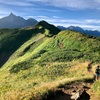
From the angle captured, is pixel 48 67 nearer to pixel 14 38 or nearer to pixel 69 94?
pixel 69 94

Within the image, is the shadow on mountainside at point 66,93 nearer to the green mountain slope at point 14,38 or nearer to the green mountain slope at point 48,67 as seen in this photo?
the green mountain slope at point 48,67

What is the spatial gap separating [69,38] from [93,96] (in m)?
62.2

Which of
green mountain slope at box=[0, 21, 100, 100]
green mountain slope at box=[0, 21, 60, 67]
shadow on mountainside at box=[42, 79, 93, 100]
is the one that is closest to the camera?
shadow on mountainside at box=[42, 79, 93, 100]

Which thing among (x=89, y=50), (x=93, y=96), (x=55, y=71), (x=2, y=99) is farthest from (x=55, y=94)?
(x=89, y=50)

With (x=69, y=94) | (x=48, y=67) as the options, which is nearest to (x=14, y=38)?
(x=48, y=67)

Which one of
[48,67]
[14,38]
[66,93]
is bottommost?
[14,38]

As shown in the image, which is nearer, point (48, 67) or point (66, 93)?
point (66, 93)

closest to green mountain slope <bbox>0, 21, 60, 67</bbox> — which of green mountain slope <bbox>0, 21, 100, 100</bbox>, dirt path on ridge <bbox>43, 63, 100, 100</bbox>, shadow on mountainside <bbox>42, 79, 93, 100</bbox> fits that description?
green mountain slope <bbox>0, 21, 100, 100</bbox>

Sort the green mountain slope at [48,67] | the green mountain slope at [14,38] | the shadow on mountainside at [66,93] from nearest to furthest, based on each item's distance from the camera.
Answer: the shadow on mountainside at [66,93] < the green mountain slope at [48,67] < the green mountain slope at [14,38]

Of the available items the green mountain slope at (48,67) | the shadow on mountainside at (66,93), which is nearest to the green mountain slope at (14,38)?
the green mountain slope at (48,67)

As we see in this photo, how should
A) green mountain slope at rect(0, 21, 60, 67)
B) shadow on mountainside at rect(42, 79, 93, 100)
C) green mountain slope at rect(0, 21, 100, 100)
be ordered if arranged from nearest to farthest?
1. shadow on mountainside at rect(42, 79, 93, 100)
2. green mountain slope at rect(0, 21, 100, 100)
3. green mountain slope at rect(0, 21, 60, 67)

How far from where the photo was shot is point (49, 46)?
→ 84.6 meters

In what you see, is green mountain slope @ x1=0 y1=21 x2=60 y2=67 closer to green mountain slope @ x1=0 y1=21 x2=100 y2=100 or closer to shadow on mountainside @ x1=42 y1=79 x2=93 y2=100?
green mountain slope @ x1=0 y1=21 x2=100 y2=100

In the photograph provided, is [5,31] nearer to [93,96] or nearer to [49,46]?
[49,46]
